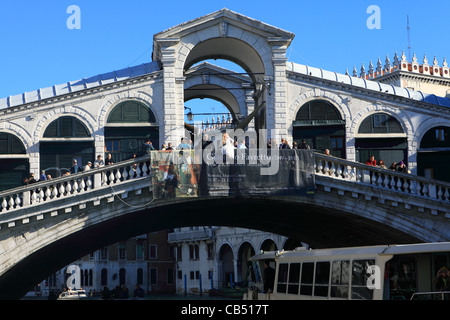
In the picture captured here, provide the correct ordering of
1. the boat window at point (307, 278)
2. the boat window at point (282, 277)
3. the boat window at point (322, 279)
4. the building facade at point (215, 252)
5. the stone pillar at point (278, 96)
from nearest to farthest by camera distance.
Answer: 1. the boat window at point (322, 279)
2. the boat window at point (307, 278)
3. the boat window at point (282, 277)
4. the stone pillar at point (278, 96)
5. the building facade at point (215, 252)

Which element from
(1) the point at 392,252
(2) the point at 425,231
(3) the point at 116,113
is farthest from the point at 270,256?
(3) the point at 116,113

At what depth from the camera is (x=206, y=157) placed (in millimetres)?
35719

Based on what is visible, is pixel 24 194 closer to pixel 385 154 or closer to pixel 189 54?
pixel 189 54

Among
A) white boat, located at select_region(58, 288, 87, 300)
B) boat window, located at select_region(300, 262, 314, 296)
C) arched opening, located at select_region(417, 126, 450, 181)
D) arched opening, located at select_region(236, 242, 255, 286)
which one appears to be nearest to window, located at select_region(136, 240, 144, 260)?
white boat, located at select_region(58, 288, 87, 300)

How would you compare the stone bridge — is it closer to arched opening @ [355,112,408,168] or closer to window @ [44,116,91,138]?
arched opening @ [355,112,408,168]

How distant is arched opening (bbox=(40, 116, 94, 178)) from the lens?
128 ft

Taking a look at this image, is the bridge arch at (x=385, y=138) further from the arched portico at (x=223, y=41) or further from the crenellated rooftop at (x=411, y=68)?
the crenellated rooftop at (x=411, y=68)

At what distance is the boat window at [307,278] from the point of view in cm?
2603

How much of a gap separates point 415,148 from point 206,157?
12355mm

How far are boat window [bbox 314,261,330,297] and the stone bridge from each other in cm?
1085

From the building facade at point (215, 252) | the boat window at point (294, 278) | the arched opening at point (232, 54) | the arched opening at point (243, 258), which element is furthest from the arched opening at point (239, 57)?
the arched opening at point (243, 258)

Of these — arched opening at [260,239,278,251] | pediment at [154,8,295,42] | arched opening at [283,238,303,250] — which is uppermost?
pediment at [154,8,295,42]

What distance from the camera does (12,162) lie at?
38.7 m

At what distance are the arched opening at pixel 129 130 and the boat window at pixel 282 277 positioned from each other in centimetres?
1345
